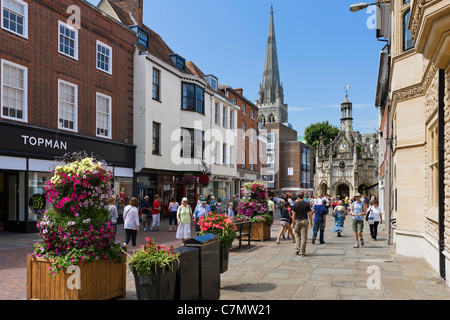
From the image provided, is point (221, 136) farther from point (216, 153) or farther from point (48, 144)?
point (48, 144)

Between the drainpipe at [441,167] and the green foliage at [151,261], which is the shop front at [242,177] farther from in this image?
the green foliage at [151,261]

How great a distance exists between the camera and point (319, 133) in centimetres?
8000

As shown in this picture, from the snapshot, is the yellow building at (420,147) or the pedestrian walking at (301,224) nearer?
the yellow building at (420,147)

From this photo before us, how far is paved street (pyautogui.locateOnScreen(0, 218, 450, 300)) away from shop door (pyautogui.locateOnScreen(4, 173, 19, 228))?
2.90 meters

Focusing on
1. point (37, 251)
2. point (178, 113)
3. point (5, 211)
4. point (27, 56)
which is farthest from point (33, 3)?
point (37, 251)

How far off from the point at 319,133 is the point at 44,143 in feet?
227

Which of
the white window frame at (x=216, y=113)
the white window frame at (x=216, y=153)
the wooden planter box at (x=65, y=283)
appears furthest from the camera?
the white window frame at (x=216, y=113)

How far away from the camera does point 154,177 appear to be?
24.9m

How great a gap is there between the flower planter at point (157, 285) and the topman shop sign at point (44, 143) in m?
12.6

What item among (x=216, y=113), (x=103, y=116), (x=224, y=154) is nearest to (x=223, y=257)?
(x=103, y=116)

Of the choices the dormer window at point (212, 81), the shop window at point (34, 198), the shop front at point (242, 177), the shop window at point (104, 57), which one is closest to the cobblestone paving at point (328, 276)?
the shop window at point (34, 198)

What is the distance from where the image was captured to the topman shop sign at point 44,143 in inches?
619

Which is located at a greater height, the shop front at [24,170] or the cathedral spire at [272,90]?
the cathedral spire at [272,90]
